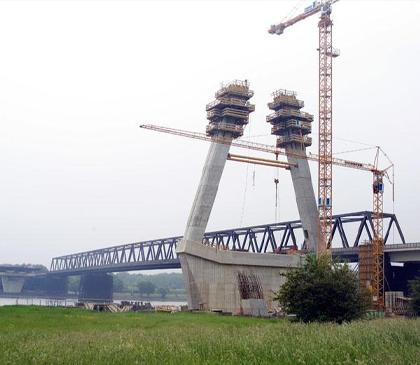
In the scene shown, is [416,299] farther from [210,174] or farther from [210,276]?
[210,174]

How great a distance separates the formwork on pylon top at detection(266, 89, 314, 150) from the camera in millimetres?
120312

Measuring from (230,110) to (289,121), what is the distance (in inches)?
581

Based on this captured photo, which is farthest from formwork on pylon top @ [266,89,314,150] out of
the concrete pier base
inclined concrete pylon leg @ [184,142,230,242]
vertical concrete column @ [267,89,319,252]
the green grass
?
the green grass

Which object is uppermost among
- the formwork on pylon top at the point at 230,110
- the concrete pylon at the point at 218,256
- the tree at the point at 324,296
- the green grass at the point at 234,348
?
the formwork on pylon top at the point at 230,110

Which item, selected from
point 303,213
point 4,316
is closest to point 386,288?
point 303,213

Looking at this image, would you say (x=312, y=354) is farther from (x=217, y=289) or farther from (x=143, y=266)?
(x=143, y=266)

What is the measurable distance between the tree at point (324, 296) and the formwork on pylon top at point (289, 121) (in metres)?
64.6

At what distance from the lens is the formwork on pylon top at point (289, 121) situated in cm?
12031

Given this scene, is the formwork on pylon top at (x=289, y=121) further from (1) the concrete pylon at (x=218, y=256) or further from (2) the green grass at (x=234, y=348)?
(2) the green grass at (x=234, y=348)

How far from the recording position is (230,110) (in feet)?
369

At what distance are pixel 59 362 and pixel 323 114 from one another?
109 m

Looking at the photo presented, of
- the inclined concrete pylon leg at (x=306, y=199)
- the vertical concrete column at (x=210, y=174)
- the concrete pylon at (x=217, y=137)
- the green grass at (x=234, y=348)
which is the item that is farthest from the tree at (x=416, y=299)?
the green grass at (x=234, y=348)

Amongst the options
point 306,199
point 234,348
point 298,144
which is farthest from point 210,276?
point 234,348

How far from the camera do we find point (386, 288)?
123875 millimetres
